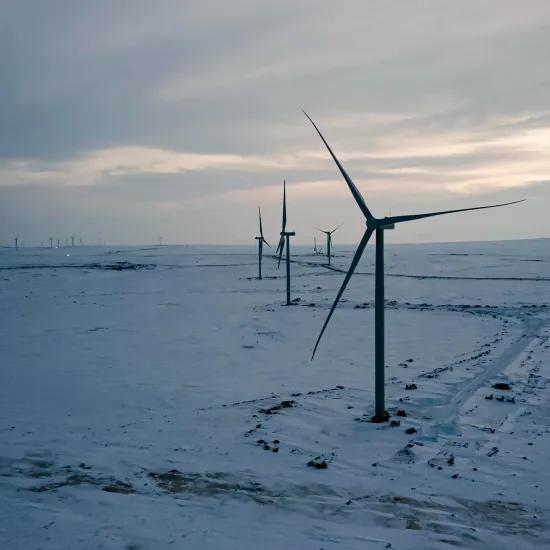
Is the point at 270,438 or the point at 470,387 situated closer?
the point at 270,438

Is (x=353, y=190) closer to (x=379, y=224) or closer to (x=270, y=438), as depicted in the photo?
(x=379, y=224)

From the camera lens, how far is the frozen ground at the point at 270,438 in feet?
29.3

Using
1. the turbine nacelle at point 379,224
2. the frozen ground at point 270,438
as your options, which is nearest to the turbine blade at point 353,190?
the turbine nacelle at point 379,224

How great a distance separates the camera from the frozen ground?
894 cm

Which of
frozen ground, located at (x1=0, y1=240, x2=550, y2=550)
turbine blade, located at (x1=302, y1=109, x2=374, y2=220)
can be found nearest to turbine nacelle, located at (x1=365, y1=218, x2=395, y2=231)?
turbine blade, located at (x1=302, y1=109, x2=374, y2=220)

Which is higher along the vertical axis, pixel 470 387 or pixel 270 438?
pixel 470 387

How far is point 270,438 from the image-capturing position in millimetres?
13094

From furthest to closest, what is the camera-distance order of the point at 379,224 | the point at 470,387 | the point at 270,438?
the point at 470,387 → the point at 379,224 → the point at 270,438

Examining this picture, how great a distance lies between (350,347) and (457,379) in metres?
7.17

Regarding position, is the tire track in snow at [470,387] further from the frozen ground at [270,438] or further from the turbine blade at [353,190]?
the turbine blade at [353,190]

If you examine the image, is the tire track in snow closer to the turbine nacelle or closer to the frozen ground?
the frozen ground

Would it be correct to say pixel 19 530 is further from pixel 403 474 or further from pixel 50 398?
pixel 50 398

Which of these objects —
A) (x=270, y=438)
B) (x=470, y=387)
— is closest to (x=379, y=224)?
(x=270, y=438)

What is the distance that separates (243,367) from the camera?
69.6 ft
